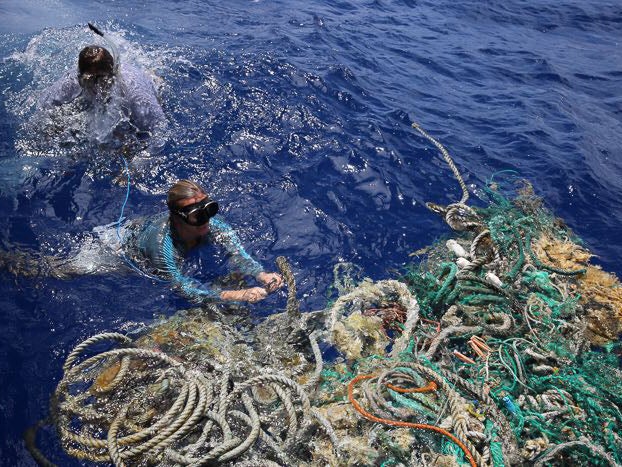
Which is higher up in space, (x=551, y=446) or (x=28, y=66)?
(x=28, y=66)

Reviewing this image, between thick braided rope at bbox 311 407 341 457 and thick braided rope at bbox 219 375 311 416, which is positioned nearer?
thick braided rope at bbox 311 407 341 457

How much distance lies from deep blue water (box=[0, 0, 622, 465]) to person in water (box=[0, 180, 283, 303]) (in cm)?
17

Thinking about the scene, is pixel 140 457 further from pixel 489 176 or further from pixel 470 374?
pixel 489 176

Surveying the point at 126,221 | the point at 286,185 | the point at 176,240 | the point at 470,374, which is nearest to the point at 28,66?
the point at 126,221

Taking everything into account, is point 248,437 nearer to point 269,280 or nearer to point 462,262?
point 269,280

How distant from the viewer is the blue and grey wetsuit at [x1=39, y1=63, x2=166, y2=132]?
16.9 ft

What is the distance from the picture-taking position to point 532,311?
11.8 feet

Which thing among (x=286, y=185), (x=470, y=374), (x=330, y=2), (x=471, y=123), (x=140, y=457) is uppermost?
(x=330, y=2)

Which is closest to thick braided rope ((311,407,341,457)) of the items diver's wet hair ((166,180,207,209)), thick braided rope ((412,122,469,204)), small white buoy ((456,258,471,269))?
diver's wet hair ((166,180,207,209))

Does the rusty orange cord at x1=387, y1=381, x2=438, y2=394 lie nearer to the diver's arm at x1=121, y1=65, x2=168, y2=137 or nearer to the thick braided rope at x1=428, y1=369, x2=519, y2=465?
the thick braided rope at x1=428, y1=369, x2=519, y2=465

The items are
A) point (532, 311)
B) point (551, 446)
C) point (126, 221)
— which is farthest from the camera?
point (126, 221)

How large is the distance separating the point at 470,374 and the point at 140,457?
2303mm

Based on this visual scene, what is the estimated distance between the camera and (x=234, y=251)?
4223 millimetres

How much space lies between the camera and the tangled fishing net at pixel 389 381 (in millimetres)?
2529
